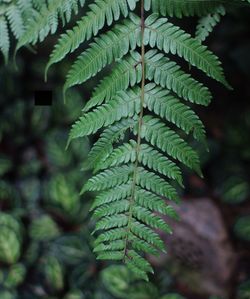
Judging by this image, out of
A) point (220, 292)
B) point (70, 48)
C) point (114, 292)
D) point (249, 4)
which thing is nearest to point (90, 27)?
point (70, 48)

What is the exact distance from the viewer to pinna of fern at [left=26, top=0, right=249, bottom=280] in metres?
1.08

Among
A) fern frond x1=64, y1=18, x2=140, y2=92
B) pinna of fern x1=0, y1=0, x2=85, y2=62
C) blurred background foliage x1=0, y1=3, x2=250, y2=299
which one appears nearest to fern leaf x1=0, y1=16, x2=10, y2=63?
pinna of fern x1=0, y1=0, x2=85, y2=62

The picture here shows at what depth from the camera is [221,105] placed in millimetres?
2709

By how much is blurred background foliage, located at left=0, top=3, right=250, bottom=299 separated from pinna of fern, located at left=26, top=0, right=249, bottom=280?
1.04 metres

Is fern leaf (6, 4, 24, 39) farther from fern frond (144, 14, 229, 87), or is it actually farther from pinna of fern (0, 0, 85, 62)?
fern frond (144, 14, 229, 87)

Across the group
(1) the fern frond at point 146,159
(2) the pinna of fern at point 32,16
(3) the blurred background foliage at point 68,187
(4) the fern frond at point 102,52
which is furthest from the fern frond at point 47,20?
(3) the blurred background foliage at point 68,187

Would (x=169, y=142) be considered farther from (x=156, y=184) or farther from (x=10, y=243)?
(x=10, y=243)

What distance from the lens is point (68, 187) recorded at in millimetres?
2428

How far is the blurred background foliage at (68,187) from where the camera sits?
226cm

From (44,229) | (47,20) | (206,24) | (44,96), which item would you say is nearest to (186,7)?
(206,24)

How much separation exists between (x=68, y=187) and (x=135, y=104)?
55.1 inches

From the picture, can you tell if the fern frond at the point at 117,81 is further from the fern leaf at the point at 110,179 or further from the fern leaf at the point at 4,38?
the fern leaf at the point at 4,38

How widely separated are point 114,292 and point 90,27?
4.85 feet

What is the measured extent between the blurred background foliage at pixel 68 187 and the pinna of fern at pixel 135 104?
1.04 metres
